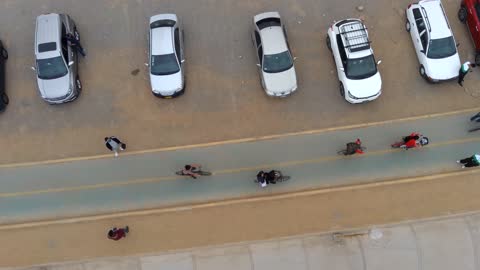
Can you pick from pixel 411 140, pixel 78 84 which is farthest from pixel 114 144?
pixel 411 140

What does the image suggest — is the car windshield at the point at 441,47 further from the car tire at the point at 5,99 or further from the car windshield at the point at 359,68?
the car tire at the point at 5,99

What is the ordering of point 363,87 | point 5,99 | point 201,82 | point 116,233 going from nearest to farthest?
point 116,233 → point 363,87 → point 5,99 → point 201,82

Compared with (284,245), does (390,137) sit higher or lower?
higher

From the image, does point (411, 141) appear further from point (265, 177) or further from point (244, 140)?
point (244, 140)

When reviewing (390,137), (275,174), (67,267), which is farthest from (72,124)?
(390,137)

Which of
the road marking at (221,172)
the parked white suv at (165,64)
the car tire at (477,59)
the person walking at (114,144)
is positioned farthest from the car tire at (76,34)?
the car tire at (477,59)

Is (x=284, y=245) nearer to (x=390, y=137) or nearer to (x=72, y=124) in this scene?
(x=390, y=137)

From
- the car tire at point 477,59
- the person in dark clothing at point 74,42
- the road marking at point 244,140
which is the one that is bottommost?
the road marking at point 244,140
